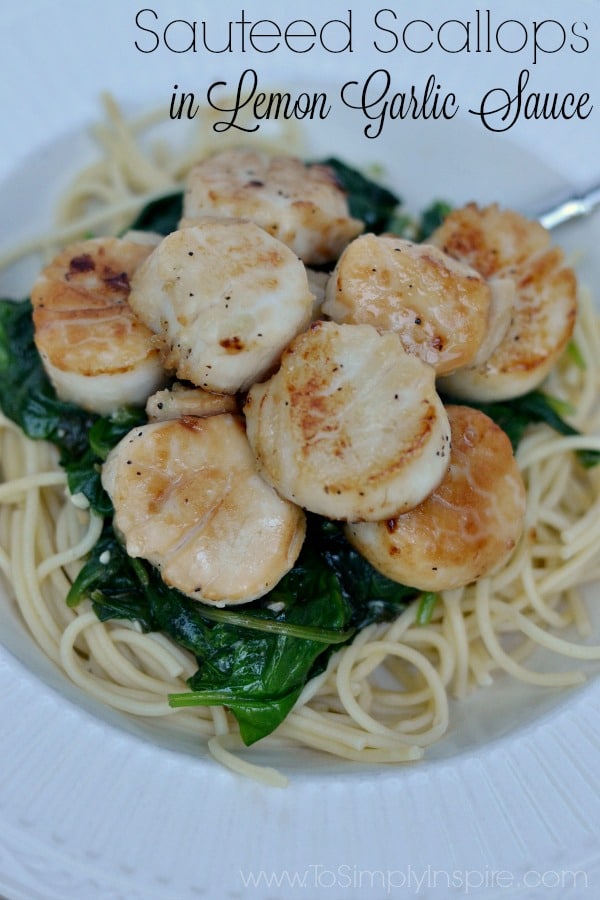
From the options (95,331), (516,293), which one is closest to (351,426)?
(95,331)

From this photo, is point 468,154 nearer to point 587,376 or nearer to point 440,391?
point 587,376

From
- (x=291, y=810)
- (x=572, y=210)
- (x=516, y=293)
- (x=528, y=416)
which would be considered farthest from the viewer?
(x=572, y=210)

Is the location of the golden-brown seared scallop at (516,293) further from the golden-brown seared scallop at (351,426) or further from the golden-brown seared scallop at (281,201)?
the golden-brown seared scallop at (351,426)

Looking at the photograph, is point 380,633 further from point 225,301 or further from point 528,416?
point 225,301

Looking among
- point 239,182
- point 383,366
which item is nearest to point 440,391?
point 383,366

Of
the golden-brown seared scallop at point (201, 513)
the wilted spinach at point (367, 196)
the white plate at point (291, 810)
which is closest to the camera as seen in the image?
the white plate at point (291, 810)

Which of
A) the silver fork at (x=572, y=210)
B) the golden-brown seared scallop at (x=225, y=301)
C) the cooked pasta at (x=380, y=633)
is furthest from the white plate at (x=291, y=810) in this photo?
the silver fork at (x=572, y=210)
